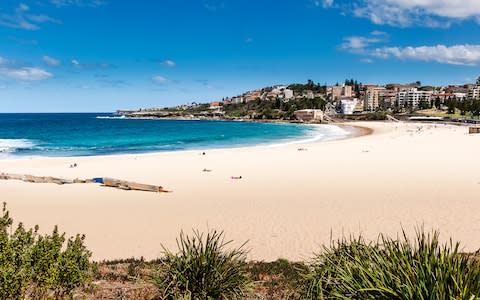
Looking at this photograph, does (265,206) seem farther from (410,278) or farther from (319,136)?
(319,136)

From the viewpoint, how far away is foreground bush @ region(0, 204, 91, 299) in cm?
411

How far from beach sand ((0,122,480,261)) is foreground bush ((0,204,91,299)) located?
180 inches

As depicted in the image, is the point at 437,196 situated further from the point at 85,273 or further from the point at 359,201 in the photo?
the point at 85,273

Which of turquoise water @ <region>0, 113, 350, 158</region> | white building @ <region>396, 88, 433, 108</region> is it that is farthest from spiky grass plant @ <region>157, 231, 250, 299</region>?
white building @ <region>396, 88, 433, 108</region>

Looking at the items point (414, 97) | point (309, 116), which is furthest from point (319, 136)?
point (414, 97)

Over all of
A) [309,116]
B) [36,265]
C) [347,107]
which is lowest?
[309,116]

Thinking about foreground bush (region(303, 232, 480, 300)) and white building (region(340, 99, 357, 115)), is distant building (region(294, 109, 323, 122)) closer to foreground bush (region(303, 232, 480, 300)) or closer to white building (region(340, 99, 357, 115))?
white building (region(340, 99, 357, 115))

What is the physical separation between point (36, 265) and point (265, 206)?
→ 10.3m

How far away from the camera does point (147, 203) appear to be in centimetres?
1519

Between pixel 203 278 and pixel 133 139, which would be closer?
pixel 203 278

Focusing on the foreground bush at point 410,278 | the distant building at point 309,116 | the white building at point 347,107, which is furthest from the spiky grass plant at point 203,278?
the white building at point 347,107

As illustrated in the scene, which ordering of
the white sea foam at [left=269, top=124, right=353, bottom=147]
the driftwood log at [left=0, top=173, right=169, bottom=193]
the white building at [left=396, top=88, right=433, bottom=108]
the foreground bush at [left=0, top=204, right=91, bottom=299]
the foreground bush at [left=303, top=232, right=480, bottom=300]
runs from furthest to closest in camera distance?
the white building at [left=396, top=88, right=433, bottom=108], the white sea foam at [left=269, top=124, right=353, bottom=147], the driftwood log at [left=0, top=173, right=169, bottom=193], the foreground bush at [left=0, top=204, right=91, bottom=299], the foreground bush at [left=303, top=232, right=480, bottom=300]

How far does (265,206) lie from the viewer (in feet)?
47.2

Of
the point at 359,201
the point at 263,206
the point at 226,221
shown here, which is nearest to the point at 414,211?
the point at 359,201
